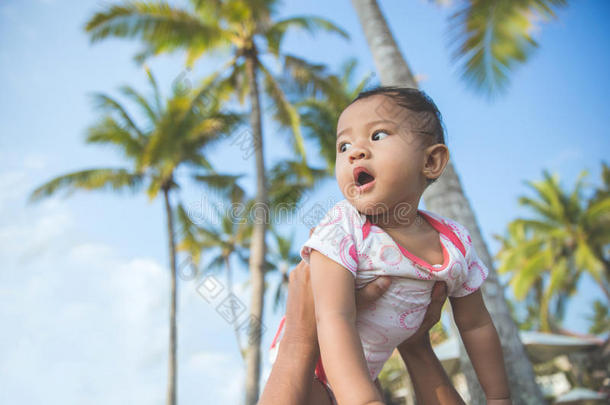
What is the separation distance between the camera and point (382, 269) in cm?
116

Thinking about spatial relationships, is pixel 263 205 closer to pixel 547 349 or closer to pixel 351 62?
Answer: pixel 351 62

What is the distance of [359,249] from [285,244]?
22253 mm

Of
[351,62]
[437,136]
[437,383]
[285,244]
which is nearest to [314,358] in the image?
[437,383]

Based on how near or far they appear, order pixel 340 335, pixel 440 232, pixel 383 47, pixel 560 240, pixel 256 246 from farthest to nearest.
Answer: pixel 560 240 < pixel 256 246 < pixel 383 47 < pixel 440 232 < pixel 340 335

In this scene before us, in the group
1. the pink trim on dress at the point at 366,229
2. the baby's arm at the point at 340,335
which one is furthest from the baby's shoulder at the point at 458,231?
→ the baby's arm at the point at 340,335

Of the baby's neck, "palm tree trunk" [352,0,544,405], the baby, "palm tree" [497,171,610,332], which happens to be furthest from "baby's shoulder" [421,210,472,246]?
"palm tree" [497,171,610,332]

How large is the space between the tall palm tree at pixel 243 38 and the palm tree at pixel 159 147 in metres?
1.41

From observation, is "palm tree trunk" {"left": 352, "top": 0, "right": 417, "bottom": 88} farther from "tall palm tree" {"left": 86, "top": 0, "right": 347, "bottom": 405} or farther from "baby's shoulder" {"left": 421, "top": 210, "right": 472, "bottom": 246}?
"tall palm tree" {"left": 86, "top": 0, "right": 347, "bottom": 405}

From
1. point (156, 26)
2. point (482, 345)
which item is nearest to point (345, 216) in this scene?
point (482, 345)

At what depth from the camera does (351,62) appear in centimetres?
1541

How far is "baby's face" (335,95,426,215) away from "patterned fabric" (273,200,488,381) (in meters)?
0.08

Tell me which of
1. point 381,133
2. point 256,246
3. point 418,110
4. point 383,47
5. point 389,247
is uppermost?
point 383,47

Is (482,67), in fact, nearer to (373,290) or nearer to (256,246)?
(373,290)

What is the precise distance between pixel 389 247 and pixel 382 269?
7 centimetres
